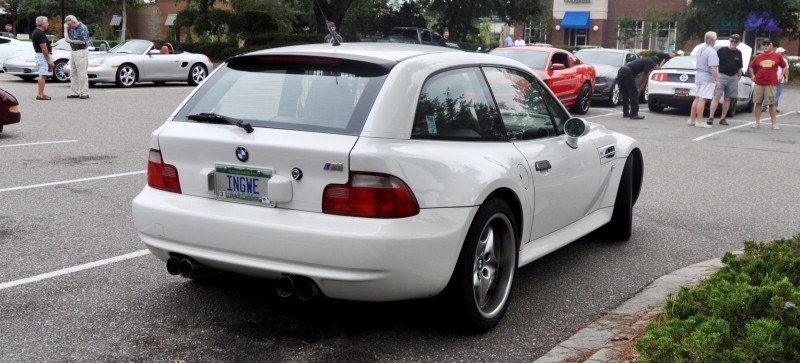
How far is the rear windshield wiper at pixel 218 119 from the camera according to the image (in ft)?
13.9

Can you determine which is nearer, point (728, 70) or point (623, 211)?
point (623, 211)

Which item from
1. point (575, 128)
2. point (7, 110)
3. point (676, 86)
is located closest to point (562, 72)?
point (676, 86)

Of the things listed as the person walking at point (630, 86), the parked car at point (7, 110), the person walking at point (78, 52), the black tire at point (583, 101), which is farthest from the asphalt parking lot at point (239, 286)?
the black tire at point (583, 101)

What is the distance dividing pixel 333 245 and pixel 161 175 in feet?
3.91

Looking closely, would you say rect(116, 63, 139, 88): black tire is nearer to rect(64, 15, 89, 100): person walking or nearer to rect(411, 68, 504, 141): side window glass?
A: rect(64, 15, 89, 100): person walking

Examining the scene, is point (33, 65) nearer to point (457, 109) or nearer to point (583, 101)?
point (583, 101)

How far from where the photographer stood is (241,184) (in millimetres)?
4207

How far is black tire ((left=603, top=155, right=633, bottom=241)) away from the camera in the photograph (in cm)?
647

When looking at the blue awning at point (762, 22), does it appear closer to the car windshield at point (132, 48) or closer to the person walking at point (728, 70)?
the person walking at point (728, 70)

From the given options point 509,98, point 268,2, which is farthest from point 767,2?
Result: point 509,98

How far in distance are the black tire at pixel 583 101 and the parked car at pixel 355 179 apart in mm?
14527

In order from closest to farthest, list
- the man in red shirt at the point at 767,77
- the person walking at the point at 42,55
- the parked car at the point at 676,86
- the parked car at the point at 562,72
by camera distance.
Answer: the man in red shirt at the point at 767,77 → the person walking at the point at 42,55 → the parked car at the point at 562,72 → the parked car at the point at 676,86

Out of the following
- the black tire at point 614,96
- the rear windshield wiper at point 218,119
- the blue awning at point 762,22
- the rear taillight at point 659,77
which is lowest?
the black tire at point 614,96

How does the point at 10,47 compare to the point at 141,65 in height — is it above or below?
above
